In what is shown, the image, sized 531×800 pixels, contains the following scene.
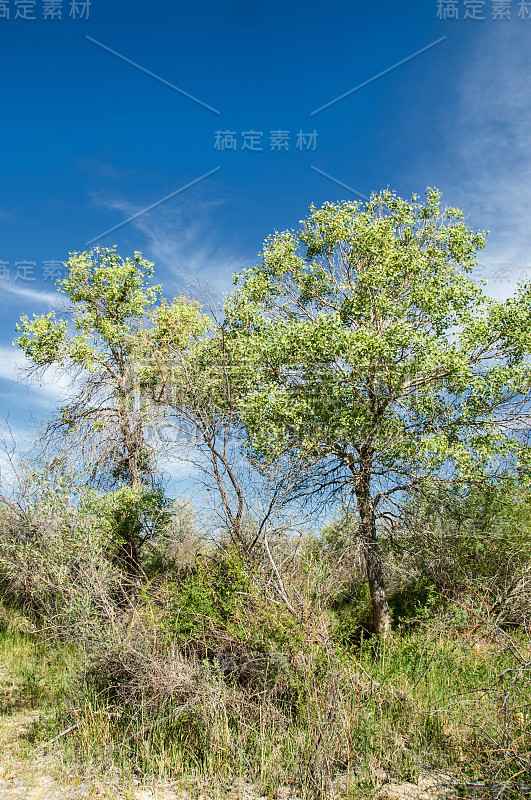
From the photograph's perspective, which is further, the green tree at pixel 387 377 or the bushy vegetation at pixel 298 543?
the green tree at pixel 387 377

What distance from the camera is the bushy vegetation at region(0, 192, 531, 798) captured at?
612cm

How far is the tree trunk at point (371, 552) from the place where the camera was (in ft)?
43.9

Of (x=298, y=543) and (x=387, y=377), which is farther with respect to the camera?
(x=387, y=377)

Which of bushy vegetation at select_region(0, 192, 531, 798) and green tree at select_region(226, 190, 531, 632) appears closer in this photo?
bushy vegetation at select_region(0, 192, 531, 798)

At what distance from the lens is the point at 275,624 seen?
21.8ft

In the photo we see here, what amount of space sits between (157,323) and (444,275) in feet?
28.5

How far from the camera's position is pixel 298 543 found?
8.23 meters

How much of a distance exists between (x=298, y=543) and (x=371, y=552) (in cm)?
576

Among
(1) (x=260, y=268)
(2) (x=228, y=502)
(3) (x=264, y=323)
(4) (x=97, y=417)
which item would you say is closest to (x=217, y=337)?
(3) (x=264, y=323)

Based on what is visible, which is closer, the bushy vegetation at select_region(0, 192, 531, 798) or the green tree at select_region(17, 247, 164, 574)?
the bushy vegetation at select_region(0, 192, 531, 798)

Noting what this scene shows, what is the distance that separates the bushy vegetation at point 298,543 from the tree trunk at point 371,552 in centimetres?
7

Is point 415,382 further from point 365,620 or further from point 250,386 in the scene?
point 365,620

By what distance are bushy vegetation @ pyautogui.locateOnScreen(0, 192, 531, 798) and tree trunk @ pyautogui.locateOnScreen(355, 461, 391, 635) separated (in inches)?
2.6

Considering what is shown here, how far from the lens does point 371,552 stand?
13375 millimetres
